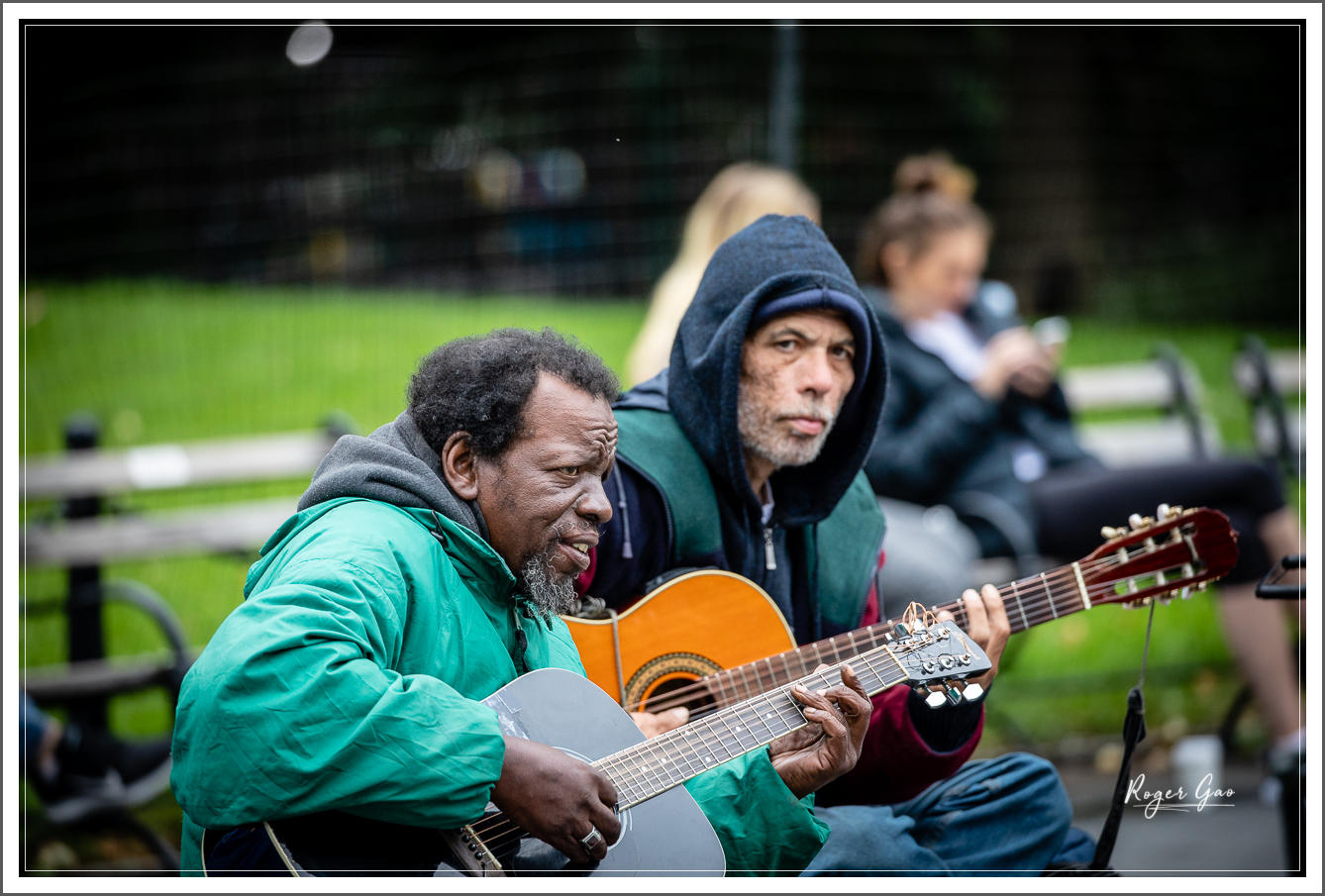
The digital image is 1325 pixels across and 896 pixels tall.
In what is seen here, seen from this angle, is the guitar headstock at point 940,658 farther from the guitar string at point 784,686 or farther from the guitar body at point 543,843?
the guitar body at point 543,843

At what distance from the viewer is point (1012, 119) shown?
8875 millimetres

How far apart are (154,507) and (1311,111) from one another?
16.2 ft

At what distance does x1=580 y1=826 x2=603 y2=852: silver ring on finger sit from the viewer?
6.41 ft

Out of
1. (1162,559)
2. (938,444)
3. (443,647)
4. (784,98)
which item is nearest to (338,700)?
(443,647)

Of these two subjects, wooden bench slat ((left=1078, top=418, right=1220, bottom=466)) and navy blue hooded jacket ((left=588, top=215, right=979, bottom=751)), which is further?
wooden bench slat ((left=1078, top=418, right=1220, bottom=466))

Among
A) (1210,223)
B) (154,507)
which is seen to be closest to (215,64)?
(154,507)

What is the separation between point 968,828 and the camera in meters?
2.62

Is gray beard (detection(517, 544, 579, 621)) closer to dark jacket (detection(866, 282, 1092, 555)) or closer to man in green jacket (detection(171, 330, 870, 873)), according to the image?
man in green jacket (detection(171, 330, 870, 873))

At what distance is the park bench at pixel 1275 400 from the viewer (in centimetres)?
552

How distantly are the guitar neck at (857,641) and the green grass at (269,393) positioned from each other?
241 cm

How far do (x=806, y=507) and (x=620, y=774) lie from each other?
3.38 feet

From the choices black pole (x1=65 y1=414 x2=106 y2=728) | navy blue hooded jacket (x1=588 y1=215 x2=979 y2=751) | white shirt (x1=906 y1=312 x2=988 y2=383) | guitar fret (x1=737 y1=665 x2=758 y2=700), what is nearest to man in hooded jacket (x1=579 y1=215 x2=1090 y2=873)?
navy blue hooded jacket (x1=588 y1=215 x2=979 y2=751)

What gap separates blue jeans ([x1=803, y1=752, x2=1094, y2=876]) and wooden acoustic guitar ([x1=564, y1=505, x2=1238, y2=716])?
333 millimetres

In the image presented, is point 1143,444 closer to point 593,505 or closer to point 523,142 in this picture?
point 523,142
